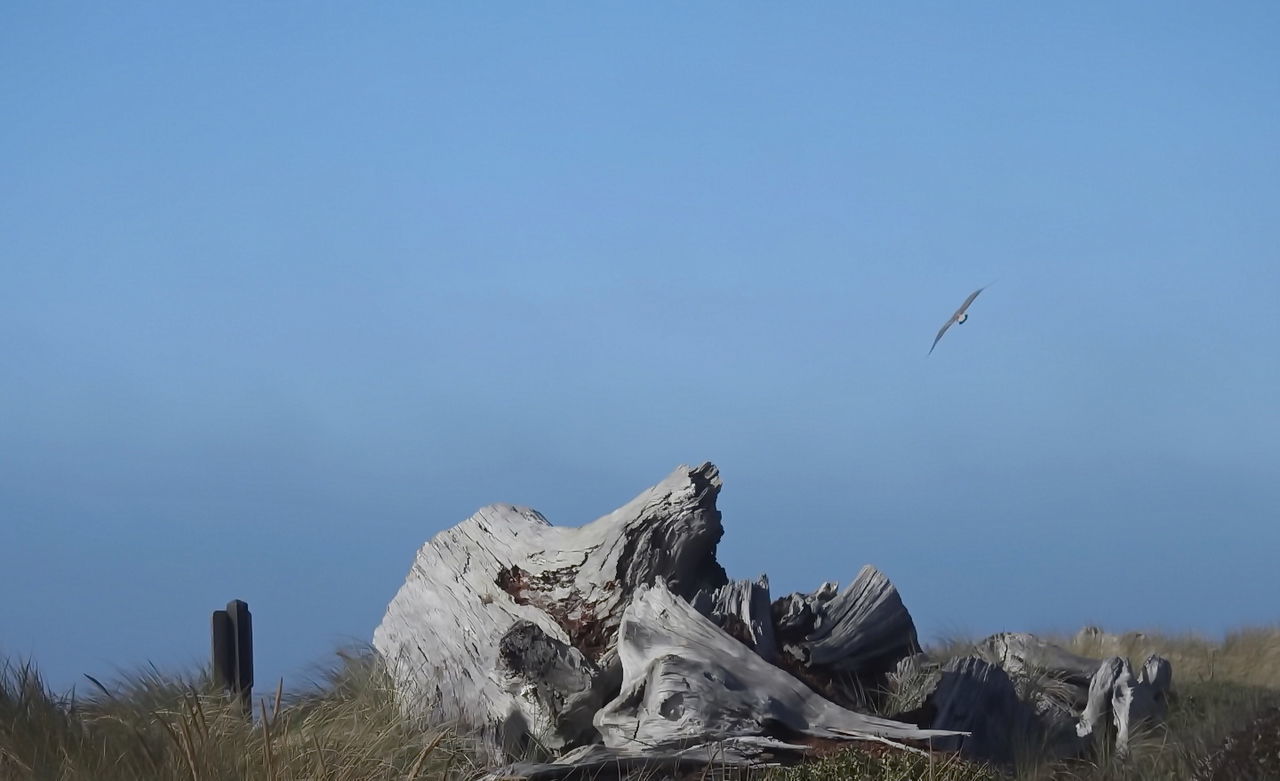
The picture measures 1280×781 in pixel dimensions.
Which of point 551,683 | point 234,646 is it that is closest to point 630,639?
point 551,683

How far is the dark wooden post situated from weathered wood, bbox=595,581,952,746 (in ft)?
15.2

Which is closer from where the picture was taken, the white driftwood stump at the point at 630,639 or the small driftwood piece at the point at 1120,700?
the white driftwood stump at the point at 630,639

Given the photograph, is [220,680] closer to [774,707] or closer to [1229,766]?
[774,707]

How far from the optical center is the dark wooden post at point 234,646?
35.3 ft

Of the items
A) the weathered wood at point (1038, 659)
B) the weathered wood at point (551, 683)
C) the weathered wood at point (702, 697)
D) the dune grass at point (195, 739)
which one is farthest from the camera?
the weathered wood at point (1038, 659)

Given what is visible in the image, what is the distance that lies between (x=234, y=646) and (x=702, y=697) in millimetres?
5565

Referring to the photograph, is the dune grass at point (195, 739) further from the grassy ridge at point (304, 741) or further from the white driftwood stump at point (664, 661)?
the white driftwood stump at point (664, 661)

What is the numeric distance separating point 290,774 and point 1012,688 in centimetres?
558

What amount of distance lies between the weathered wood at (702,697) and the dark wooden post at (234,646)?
4.64 m

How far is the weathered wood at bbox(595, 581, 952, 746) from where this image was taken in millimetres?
7145

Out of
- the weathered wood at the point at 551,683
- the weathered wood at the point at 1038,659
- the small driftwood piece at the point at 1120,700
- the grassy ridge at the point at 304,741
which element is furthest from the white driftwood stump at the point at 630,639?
the weathered wood at the point at 1038,659

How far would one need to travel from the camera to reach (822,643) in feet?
27.6

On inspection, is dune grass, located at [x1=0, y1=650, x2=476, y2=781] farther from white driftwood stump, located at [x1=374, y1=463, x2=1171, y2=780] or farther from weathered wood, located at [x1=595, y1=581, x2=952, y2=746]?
weathered wood, located at [x1=595, y1=581, x2=952, y2=746]

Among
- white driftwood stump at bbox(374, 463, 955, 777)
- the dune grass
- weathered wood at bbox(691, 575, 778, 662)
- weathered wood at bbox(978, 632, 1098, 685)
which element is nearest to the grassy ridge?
the dune grass
